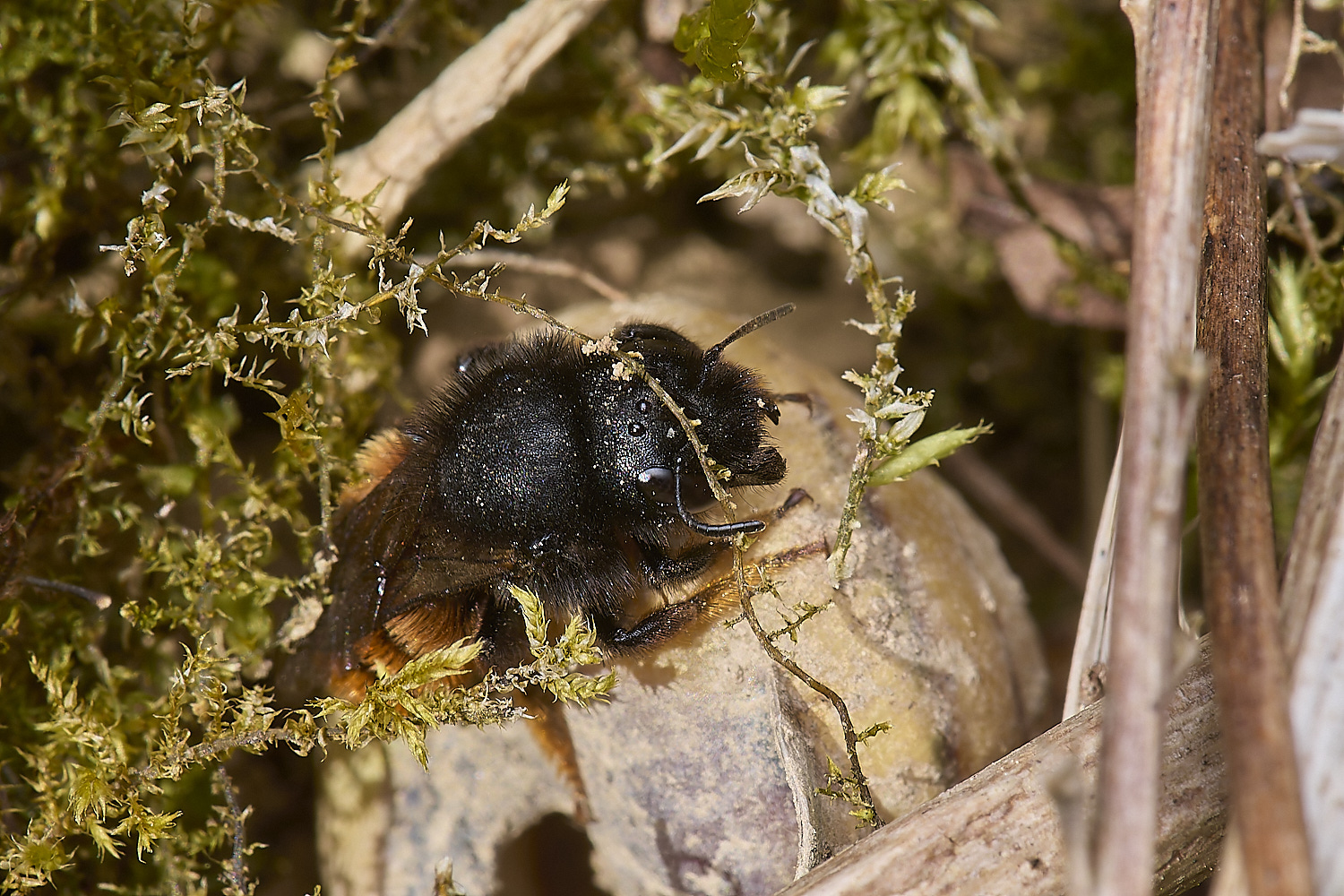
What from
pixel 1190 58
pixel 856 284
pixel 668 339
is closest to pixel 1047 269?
pixel 856 284

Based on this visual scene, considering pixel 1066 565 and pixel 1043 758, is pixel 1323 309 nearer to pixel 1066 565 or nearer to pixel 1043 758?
pixel 1066 565

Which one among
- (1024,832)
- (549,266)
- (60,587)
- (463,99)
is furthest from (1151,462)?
(60,587)

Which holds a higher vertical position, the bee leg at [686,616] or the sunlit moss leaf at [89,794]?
the sunlit moss leaf at [89,794]

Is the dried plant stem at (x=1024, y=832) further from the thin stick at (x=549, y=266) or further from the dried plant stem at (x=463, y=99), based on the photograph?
the dried plant stem at (x=463, y=99)

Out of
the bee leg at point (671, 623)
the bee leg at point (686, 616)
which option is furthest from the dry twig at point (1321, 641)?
the bee leg at point (671, 623)

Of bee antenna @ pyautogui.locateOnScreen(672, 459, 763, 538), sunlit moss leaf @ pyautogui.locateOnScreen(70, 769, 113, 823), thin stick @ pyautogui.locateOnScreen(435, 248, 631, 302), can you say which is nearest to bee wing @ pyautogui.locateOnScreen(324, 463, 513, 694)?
bee antenna @ pyautogui.locateOnScreen(672, 459, 763, 538)

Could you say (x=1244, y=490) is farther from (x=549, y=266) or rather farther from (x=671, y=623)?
(x=549, y=266)
